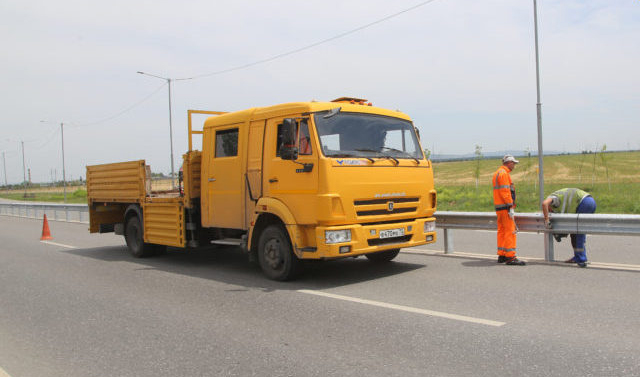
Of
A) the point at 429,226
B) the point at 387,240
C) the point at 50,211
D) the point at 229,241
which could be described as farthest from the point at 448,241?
the point at 50,211

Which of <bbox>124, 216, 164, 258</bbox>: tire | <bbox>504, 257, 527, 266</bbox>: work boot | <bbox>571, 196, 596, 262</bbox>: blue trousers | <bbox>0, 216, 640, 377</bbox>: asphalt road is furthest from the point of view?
<bbox>124, 216, 164, 258</bbox>: tire

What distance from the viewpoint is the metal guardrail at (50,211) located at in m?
24.1

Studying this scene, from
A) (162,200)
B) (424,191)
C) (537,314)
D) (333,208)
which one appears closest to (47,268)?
(162,200)

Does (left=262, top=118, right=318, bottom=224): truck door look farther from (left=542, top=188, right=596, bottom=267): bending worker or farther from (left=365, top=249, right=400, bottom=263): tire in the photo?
(left=542, top=188, right=596, bottom=267): bending worker

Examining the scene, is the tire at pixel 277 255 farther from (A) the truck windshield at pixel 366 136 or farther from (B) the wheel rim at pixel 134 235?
(B) the wheel rim at pixel 134 235

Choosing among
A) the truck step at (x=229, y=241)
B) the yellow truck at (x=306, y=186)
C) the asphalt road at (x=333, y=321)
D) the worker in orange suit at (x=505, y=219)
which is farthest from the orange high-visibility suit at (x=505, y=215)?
the truck step at (x=229, y=241)

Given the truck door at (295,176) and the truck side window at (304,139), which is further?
the truck side window at (304,139)

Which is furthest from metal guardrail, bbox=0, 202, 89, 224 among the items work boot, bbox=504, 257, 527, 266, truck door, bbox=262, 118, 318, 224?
work boot, bbox=504, 257, 527, 266

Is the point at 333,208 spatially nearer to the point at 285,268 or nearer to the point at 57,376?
the point at 285,268

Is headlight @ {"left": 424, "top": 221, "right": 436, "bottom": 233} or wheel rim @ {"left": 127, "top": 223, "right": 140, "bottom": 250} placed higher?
headlight @ {"left": 424, "top": 221, "right": 436, "bottom": 233}

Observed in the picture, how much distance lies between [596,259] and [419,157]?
3.37m

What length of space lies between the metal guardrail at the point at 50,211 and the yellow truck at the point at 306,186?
15849 mm

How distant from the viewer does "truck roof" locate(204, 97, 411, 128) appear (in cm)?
702

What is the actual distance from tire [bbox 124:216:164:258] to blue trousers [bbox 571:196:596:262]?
7.64 m
